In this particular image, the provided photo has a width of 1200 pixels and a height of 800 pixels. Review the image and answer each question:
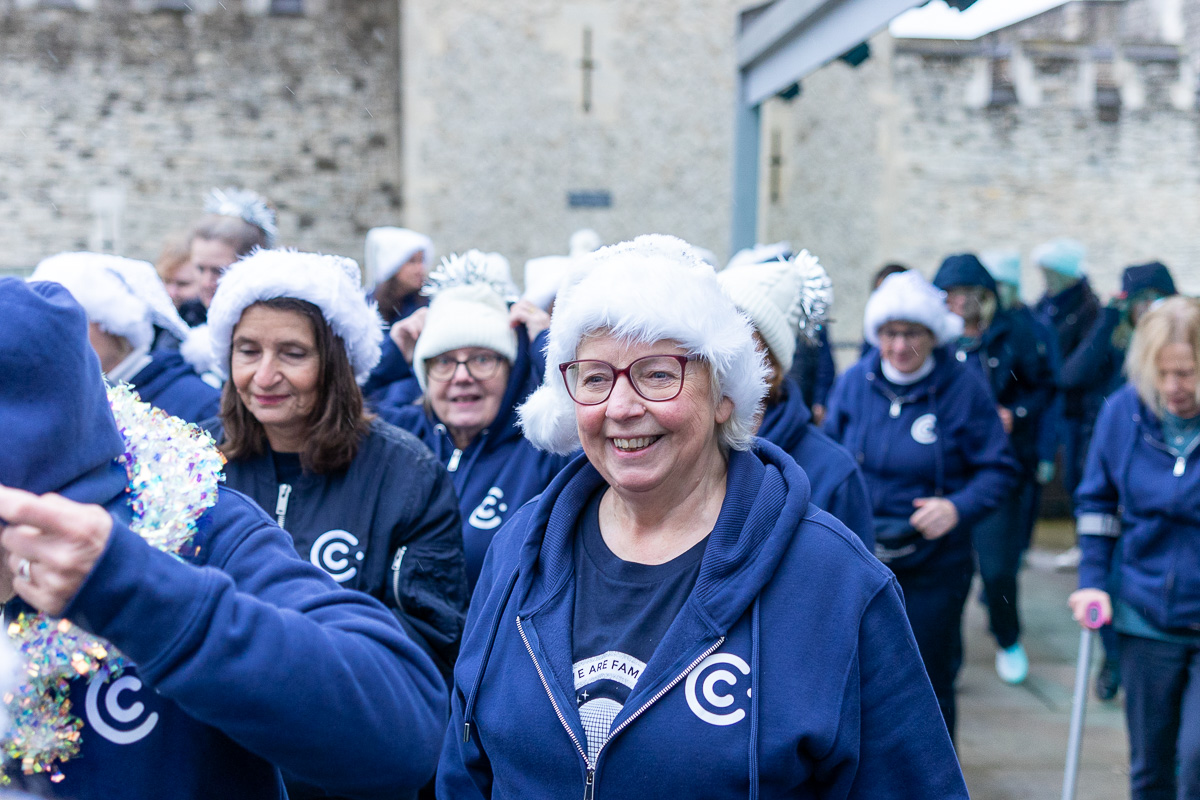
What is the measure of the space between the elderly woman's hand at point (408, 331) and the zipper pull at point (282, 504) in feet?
4.24

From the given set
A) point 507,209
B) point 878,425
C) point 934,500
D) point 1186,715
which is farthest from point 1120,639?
point 507,209

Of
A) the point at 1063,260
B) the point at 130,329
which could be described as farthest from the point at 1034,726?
the point at 130,329

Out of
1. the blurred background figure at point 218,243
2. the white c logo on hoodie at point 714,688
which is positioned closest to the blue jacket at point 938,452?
the white c logo on hoodie at point 714,688

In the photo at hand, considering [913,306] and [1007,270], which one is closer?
[913,306]

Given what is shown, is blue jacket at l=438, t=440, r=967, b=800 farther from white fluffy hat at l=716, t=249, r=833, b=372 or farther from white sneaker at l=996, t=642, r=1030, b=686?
white sneaker at l=996, t=642, r=1030, b=686

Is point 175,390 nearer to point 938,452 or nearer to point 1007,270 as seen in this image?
point 938,452

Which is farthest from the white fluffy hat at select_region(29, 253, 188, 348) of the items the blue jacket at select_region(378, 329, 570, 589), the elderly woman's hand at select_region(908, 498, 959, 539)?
→ the elderly woman's hand at select_region(908, 498, 959, 539)

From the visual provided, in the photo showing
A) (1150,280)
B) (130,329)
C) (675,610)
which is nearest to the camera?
(675,610)

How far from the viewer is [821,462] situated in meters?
2.80

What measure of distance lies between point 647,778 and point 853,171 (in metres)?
12.1

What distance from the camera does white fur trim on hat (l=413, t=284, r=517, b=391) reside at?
3.24 m

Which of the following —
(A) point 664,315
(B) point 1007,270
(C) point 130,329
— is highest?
(B) point 1007,270

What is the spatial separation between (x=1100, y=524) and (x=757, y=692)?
2.43m

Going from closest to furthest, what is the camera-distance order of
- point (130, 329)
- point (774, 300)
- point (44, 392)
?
point (44, 392) < point (774, 300) < point (130, 329)
